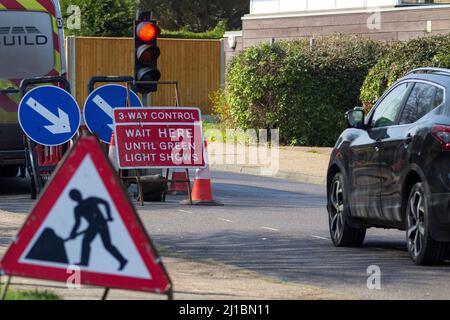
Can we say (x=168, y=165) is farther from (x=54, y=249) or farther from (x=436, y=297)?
(x=54, y=249)

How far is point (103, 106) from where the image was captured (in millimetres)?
16172

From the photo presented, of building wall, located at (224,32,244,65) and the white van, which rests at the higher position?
the white van

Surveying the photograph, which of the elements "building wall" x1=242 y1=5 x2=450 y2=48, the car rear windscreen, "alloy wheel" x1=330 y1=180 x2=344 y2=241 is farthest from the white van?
"building wall" x1=242 y1=5 x2=450 y2=48

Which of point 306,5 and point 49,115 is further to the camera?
point 306,5

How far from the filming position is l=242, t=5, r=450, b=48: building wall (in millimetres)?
29583

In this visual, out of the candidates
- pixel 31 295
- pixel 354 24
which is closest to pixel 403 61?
pixel 354 24

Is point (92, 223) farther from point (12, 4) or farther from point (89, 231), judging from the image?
point (12, 4)

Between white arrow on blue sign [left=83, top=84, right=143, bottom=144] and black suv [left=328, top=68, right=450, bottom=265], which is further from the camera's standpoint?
white arrow on blue sign [left=83, top=84, right=143, bottom=144]

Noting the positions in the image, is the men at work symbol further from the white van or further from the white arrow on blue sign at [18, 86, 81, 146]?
the white van

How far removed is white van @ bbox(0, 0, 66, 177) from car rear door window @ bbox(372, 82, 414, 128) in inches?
281

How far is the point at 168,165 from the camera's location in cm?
1661

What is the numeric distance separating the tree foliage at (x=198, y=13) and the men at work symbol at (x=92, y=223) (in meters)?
57.3

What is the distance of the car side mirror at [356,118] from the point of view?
12.2 meters

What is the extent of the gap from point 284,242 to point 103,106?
4.12 m
